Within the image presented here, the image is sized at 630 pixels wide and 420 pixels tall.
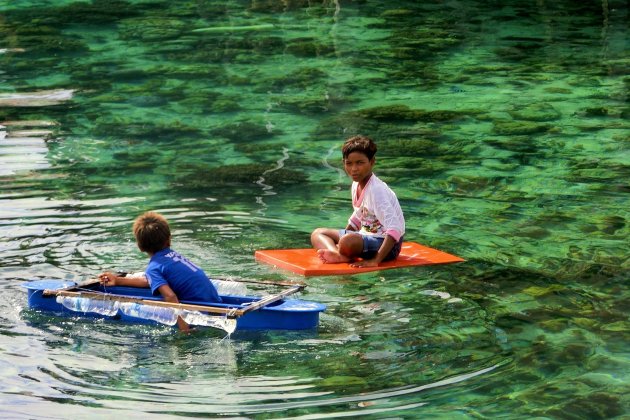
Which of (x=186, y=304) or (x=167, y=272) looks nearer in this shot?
(x=186, y=304)

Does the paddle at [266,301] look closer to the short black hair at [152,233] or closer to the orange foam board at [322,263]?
the short black hair at [152,233]

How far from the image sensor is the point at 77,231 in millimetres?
8820

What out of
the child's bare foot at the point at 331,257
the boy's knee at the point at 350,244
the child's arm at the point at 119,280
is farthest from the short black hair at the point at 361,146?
the child's arm at the point at 119,280

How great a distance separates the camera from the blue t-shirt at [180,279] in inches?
265

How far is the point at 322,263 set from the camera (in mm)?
7941

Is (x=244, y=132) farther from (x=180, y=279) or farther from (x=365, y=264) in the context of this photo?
(x=180, y=279)

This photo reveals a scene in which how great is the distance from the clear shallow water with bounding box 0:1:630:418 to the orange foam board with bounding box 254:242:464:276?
85mm

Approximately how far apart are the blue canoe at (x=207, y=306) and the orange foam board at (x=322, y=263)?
0.90 metres

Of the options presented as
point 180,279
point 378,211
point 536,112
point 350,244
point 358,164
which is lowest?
point 536,112

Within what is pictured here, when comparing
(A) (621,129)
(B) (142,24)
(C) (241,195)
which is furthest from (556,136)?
(B) (142,24)

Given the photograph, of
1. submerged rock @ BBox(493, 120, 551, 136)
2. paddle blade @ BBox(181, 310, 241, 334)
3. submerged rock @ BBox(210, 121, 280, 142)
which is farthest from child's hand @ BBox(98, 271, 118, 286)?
submerged rock @ BBox(493, 120, 551, 136)

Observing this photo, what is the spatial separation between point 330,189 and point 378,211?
221 cm

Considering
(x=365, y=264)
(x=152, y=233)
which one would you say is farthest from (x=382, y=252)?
(x=152, y=233)

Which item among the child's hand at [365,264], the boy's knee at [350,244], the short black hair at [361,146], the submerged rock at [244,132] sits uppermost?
the short black hair at [361,146]
